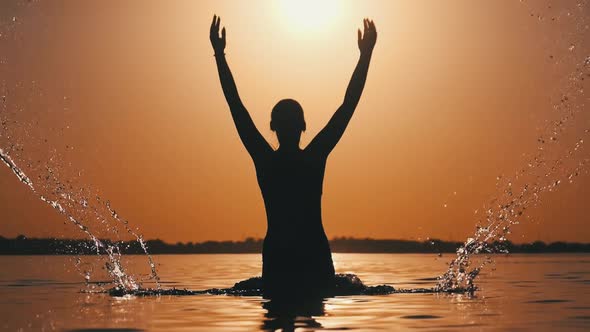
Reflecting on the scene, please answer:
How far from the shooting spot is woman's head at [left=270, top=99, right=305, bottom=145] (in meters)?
12.4

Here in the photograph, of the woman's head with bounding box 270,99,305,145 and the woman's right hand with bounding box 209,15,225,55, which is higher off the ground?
the woman's right hand with bounding box 209,15,225,55

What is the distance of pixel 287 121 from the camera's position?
12461mm

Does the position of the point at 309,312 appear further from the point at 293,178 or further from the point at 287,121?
the point at 287,121

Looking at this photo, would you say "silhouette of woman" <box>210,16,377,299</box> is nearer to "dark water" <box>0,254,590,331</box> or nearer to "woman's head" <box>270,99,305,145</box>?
"woman's head" <box>270,99,305,145</box>

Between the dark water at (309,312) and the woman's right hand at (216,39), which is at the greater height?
the woman's right hand at (216,39)

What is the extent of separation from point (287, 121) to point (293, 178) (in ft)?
2.19

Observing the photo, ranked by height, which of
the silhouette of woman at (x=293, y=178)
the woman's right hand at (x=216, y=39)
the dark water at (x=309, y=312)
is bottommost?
the dark water at (x=309, y=312)

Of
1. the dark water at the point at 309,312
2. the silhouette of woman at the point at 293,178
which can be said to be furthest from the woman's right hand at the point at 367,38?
the dark water at the point at 309,312

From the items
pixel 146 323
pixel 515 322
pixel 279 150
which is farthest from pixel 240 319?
pixel 515 322

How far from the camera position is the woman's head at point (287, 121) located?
1241 cm

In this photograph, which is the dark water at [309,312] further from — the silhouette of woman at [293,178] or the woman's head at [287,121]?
the woman's head at [287,121]

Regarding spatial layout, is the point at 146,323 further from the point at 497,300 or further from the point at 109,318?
the point at 497,300

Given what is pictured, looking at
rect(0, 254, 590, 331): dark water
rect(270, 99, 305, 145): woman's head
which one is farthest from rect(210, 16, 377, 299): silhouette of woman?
rect(0, 254, 590, 331): dark water

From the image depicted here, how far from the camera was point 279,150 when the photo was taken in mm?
12656
